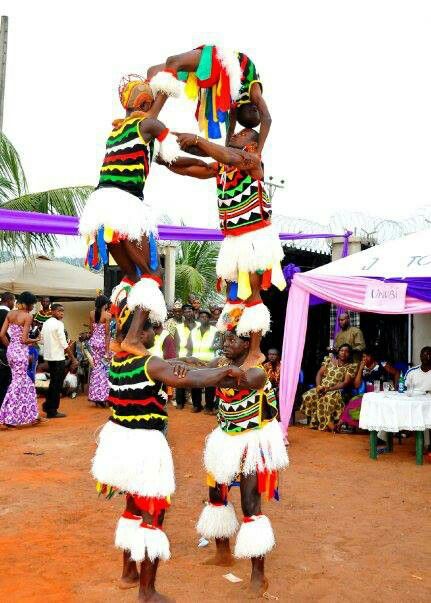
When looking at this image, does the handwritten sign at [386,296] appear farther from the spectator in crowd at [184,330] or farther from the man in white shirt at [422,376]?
the spectator in crowd at [184,330]

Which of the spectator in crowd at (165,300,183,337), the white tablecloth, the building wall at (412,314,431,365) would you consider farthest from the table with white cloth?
the spectator in crowd at (165,300,183,337)

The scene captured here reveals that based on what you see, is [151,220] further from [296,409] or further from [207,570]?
[296,409]

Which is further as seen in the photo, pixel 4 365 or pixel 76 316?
pixel 76 316

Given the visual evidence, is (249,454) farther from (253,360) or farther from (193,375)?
(193,375)

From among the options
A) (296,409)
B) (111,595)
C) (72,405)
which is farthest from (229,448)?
(72,405)

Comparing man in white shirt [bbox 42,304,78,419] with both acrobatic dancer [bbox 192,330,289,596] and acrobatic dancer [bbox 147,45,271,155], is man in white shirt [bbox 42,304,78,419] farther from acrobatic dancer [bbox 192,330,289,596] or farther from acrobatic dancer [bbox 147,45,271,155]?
acrobatic dancer [bbox 147,45,271,155]

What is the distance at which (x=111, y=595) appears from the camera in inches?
139

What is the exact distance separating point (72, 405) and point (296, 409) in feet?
13.3

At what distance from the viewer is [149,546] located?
127 inches

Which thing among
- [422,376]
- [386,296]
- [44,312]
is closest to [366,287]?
[386,296]

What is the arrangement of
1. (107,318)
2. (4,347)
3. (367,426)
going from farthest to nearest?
(107,318) → (4,347) → (367,426)

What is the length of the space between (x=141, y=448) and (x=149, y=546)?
0.49m

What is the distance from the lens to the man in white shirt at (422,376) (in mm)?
7820

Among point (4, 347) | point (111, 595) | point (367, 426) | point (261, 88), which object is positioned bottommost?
point (111, 595)
